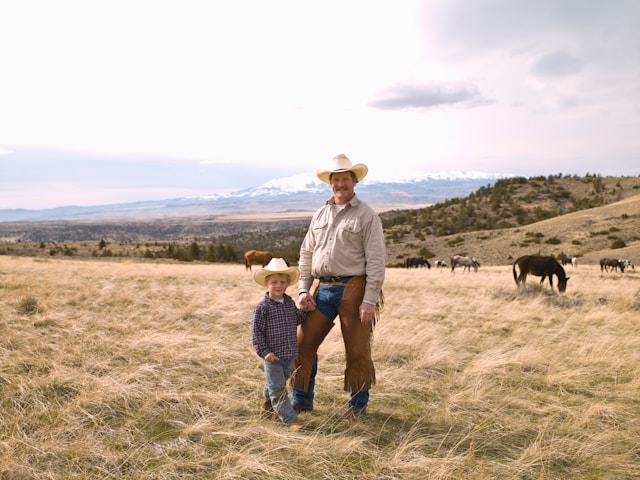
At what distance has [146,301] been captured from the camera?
986cm

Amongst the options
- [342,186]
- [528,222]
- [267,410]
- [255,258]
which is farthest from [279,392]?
[528,222]

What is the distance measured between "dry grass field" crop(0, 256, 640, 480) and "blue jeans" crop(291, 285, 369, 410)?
0.18m

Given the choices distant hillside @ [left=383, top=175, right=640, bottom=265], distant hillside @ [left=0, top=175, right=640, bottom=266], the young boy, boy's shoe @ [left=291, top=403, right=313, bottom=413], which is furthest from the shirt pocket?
distant hillside @ [left=383, top=175, right=640, bottom=265]

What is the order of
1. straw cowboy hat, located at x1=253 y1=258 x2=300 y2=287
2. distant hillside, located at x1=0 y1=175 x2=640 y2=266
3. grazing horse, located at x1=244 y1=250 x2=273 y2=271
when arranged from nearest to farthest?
straw cowboy hat, located at x1=253 y1=258 x2=300 y2=287 < grazing horse, located at x1=244 y1=250 x2=273 y2=271 < distant hillside, located at x1=0 y1=175 x2=640 y2=266

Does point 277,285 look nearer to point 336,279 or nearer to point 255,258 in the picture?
point 336,279

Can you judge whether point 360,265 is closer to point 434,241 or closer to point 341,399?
point 341,399

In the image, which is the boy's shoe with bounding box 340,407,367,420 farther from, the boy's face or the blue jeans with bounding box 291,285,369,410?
the boy's face

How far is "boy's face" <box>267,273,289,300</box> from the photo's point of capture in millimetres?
4113

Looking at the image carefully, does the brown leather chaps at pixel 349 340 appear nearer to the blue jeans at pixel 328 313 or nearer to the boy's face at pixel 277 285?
the blue jeans at pixel 328 313

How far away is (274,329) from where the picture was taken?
4.07 metres

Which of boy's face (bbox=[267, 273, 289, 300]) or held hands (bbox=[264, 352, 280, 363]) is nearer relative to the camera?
held hands (bbox=[264, 352, 280, 363])

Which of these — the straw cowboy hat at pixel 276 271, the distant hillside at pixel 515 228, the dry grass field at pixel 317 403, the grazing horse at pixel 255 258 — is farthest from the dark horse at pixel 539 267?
the distant hillside at pixel 515 228

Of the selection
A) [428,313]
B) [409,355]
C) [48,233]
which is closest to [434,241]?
[428,313]

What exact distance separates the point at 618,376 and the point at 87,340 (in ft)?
26.1
